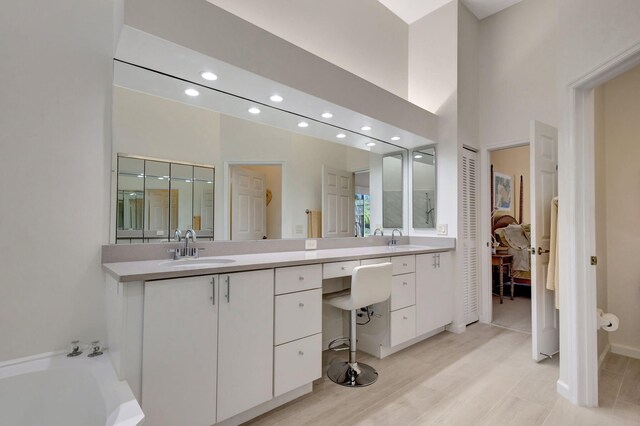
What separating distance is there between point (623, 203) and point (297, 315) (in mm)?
2887

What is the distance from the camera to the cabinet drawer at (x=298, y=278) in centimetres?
179

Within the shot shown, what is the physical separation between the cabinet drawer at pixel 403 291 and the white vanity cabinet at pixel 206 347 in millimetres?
1202

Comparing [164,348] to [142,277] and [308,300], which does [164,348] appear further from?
[308,300]

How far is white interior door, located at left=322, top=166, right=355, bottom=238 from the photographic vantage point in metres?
2.86

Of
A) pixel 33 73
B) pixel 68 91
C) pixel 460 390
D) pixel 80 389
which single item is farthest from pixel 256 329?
pixel 33 73

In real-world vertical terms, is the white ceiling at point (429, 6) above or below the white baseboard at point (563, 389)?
above

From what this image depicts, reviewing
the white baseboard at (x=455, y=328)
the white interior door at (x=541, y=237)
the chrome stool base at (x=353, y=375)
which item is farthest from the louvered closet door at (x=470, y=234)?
the chrome stool base at (x=353, y=375)

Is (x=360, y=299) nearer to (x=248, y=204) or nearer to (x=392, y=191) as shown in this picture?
(x=248, y=204)

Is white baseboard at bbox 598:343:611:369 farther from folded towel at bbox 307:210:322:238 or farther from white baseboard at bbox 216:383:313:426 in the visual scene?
folded towel at bbox 307:210:322:238

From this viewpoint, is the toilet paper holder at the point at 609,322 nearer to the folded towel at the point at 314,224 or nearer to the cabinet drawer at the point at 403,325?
the cabinet drawer at the point at 403,325

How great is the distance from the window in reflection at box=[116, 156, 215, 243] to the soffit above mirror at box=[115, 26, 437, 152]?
0.48 metres

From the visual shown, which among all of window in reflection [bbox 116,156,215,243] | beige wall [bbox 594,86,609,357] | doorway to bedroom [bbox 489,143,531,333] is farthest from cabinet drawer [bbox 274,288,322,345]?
doorway to bedroom [bbox 489,143,531,333]

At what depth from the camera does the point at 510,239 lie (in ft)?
14.7

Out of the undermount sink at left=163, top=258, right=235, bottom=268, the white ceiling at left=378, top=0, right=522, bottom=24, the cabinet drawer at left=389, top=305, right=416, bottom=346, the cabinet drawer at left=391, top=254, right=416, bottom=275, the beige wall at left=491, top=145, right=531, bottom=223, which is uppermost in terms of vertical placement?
the white ceiling at left=378, top=0, right=522, bottom=24
